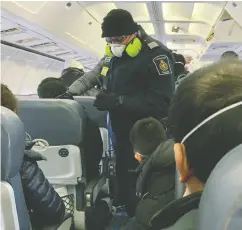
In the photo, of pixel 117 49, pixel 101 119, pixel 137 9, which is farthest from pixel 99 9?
pixel 117 49

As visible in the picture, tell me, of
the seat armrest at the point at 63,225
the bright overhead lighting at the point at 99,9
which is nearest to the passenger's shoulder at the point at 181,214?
the seat armrest at the point at 63,225

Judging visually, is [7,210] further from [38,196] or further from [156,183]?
[156,183]

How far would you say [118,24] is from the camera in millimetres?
3082

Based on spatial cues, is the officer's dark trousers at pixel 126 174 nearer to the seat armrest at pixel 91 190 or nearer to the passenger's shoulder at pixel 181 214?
the seat armrest at pixel 91 190

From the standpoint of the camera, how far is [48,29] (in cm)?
581

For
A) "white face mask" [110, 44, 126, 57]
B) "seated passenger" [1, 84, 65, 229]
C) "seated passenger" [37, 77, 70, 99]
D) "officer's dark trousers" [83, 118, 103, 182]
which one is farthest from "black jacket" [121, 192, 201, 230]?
"seated passenger" [37, 77, 70, 99]

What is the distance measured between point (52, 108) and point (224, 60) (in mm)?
1931

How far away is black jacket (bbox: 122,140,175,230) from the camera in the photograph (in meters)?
2.42

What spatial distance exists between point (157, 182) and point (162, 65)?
1020 millimetres

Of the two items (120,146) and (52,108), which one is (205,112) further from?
(120,146)

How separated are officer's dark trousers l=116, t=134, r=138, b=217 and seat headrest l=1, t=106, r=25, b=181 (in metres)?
1.92

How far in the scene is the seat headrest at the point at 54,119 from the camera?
2781 millimetres

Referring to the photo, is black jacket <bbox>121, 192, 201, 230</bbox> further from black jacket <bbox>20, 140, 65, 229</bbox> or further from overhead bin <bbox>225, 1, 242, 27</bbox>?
overhead bin <bbox>225, 1, 242, 27</bbox>

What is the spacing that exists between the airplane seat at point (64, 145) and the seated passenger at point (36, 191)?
654mm
